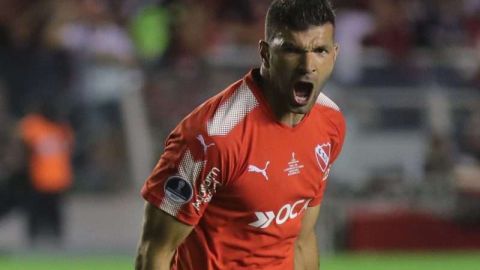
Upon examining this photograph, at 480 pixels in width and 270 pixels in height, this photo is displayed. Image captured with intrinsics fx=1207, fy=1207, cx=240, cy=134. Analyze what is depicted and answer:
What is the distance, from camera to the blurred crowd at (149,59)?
446 inches

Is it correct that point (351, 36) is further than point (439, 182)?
Yes

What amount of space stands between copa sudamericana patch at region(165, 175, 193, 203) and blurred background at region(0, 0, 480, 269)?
6933mm

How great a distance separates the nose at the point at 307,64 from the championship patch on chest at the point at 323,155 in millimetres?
515

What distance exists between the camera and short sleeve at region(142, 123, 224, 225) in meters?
4.18

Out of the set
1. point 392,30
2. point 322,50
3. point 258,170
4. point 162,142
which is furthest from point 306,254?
point 392,30

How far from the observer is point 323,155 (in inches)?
182

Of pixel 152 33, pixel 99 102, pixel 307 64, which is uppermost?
pixel 307 64

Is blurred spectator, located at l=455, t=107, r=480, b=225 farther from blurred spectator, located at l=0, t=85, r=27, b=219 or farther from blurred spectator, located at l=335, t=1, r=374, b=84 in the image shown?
blurred spectator, located at l=0, t=85, r=27, b=219

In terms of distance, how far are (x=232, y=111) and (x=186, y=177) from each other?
0.29 metres

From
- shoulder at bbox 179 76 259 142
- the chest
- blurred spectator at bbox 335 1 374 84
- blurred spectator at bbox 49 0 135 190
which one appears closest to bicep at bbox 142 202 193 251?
the chest

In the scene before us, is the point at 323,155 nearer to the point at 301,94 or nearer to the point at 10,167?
the point at 301,94

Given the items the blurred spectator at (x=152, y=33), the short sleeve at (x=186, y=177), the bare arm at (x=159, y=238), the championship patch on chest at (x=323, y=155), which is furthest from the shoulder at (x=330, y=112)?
the blurred spectator at (x=152, y=33)

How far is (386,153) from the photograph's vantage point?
11281 millimetres

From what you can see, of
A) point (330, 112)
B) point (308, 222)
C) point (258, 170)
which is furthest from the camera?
point (308, 222)
